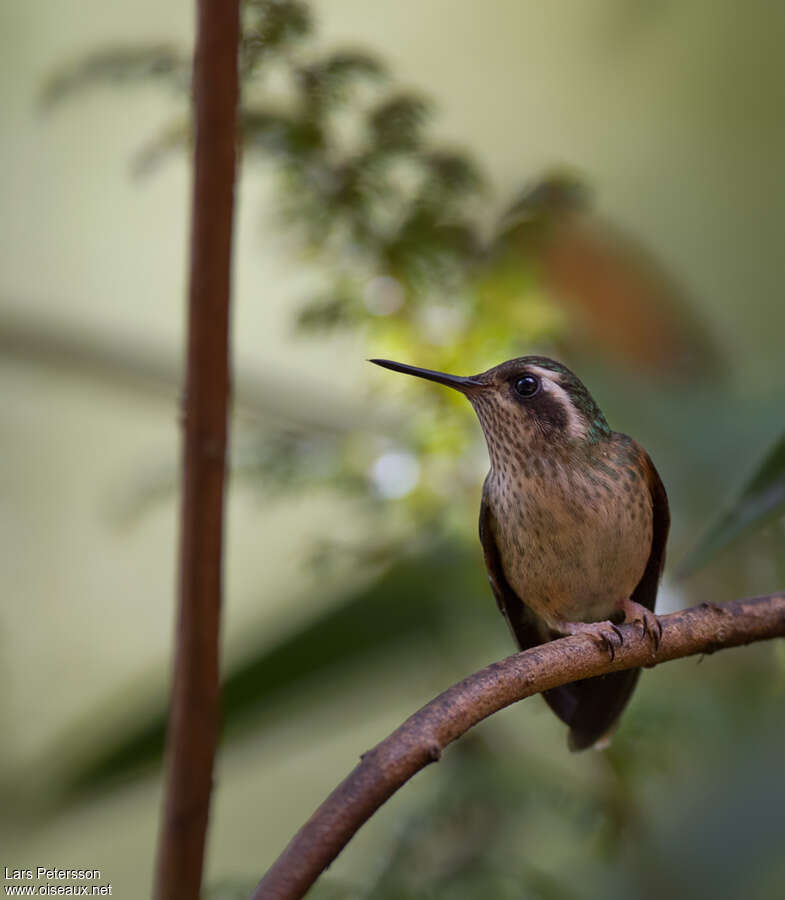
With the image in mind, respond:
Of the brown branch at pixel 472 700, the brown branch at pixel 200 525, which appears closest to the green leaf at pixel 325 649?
the brown branch at pixel 200 525

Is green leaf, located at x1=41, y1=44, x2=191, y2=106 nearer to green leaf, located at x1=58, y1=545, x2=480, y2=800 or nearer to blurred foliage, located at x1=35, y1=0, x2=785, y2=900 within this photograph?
blurred foliage, located at x1=35, y1=0, x2=785, y2=900

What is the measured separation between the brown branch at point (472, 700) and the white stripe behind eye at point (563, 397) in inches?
9.0

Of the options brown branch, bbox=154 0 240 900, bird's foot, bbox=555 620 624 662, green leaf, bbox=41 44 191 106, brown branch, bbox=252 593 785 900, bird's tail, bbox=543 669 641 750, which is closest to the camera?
brown branch, bbox=252 593 785 900

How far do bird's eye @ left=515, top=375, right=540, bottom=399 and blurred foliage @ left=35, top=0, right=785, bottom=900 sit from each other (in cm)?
38

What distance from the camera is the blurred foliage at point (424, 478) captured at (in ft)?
4.36

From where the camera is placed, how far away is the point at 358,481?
A: 4.70ft

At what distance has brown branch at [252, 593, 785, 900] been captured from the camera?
1.64 feet

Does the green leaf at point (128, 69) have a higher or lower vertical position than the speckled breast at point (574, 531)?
higher

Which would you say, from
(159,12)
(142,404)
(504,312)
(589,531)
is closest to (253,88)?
(504,312)

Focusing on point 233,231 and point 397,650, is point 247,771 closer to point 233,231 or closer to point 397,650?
point 397,650

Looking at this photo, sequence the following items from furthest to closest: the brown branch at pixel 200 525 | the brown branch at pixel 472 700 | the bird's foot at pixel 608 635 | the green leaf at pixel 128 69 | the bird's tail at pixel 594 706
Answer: the green leaf at pixel 128 69 < the bird's tail at pixel 594 706 < the brown branch at pixel 200 525 < the bird's foot at pixel 608 635 < the brown branch at pixel 472 700

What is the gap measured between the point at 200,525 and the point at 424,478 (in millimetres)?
578

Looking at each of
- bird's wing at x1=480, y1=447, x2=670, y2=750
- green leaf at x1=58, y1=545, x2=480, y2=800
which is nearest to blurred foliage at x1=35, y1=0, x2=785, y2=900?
green leaf at x1=58, y1=545, x2=480, y2=800

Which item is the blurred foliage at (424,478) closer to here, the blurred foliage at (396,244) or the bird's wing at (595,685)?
the blurred foliage at (396,244)
